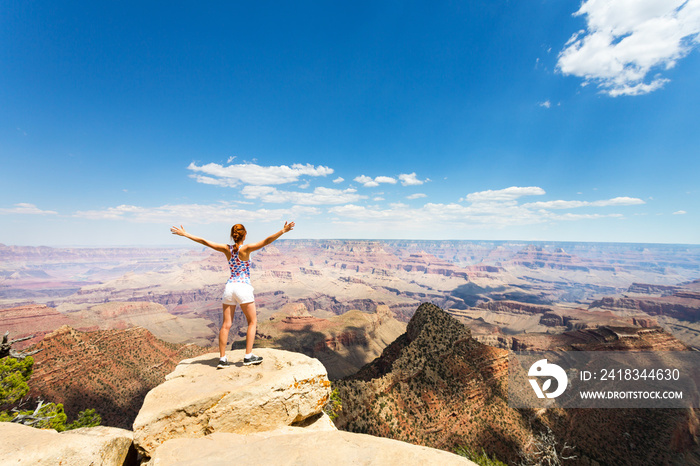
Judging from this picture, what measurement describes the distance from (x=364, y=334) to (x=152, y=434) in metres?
112

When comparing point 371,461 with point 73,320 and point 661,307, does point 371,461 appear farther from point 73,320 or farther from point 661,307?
point 661,307

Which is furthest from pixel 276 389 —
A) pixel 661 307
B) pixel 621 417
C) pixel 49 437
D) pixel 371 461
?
pixel 661 307

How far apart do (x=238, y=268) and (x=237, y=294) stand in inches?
31.9

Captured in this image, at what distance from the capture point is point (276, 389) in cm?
692

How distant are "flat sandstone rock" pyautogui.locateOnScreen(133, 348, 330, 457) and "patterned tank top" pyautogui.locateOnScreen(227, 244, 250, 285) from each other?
283 cm

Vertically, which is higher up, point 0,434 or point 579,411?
point 0,434

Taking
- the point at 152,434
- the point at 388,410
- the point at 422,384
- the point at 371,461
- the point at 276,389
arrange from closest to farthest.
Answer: the point at 371,461 → the point at 152,434 → the point at 276,389 → the point at 388,410 → the point at 422,384

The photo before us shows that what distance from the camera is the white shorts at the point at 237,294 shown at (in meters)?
7.57

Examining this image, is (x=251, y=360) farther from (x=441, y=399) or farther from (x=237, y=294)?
(x=441, y=399)

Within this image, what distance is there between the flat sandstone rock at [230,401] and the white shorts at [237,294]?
2213 mm

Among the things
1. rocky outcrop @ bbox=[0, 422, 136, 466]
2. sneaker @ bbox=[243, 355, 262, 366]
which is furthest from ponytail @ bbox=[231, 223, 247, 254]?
rocky outcrop @ bbox=[0, 422, 136, 466]

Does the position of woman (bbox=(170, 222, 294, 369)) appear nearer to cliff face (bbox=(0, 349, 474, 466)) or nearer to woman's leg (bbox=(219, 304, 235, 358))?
woman's leg (bbox=(219, 304, 235, 358))

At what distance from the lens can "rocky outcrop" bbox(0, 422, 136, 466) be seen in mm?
4508

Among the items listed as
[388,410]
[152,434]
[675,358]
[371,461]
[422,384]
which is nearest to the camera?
[371,461]
